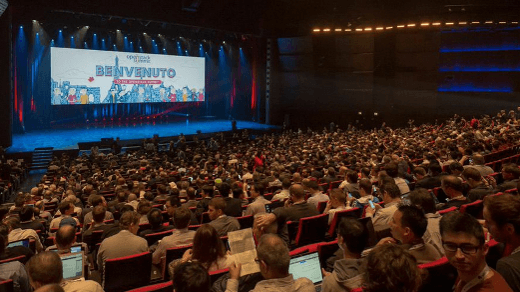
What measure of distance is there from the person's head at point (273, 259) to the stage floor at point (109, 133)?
2063 centimetres

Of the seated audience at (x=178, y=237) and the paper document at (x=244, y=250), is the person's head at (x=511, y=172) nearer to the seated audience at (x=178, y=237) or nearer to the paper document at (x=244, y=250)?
the seated audience at (x=178, y=237)

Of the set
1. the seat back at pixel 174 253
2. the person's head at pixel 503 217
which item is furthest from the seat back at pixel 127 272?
the person's head at pixel 503 217

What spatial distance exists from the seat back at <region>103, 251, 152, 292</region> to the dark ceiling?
65.8 ft

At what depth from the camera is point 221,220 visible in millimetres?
5543

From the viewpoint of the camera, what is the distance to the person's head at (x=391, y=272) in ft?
7.22

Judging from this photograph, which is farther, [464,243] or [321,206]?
[321,206]

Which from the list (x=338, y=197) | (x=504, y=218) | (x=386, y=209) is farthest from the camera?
(x=338, y=197)

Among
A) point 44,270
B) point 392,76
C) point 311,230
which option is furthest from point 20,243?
Answer: point 392,76

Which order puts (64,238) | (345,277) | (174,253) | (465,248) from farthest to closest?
(174,253), (64,238), (345,277), (465,248)

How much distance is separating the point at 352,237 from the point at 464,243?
86cm

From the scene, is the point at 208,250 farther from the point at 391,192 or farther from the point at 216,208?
the point at 391,192

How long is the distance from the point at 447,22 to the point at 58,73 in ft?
70.7

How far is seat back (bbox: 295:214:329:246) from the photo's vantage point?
5.54 m

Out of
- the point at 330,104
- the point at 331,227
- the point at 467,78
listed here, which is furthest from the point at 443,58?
the point at 331,227
